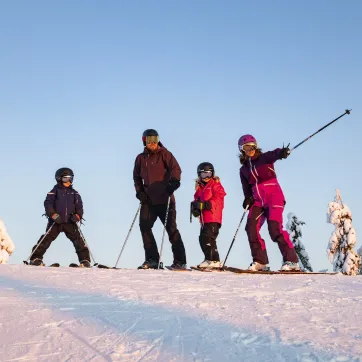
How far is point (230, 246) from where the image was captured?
10.2 meters

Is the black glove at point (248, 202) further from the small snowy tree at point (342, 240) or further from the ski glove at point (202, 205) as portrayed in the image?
the small snowy tree at point (342, 240)

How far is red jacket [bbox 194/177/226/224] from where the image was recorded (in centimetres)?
1040

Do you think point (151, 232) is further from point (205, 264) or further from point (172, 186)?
point (205, 264)

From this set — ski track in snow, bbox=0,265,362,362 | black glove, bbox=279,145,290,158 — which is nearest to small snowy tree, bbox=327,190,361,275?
black glove, bbox=279,145,290,158

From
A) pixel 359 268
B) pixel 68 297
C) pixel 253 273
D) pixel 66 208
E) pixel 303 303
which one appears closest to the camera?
pixel 303 303

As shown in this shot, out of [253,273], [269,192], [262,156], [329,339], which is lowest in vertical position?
[329,339]

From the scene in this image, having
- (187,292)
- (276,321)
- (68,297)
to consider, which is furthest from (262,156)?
(276,321)

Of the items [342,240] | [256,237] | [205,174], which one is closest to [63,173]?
[205,174]

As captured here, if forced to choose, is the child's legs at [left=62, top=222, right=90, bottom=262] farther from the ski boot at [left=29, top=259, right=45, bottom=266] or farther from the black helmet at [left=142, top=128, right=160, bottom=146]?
the black helmet at [left=142, top=128, right=160, bottom=146]

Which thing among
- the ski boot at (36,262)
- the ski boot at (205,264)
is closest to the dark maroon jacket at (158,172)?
the ski boot at (205,264)

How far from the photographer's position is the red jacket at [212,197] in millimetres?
10398

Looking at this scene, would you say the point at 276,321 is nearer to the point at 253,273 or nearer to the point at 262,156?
the point at 253,273

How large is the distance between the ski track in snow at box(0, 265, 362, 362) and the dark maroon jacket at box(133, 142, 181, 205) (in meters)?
A: 4.28

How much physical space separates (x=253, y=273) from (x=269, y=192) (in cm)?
155
